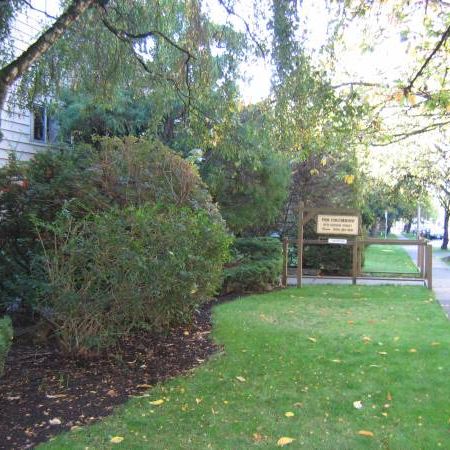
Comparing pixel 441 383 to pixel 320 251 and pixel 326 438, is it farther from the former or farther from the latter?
pixel 320 251

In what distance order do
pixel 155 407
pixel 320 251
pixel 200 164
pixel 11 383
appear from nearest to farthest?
1. pixel 155 407
2. pixel 11 383
3. pixel 200 164
4. pixel 320 251

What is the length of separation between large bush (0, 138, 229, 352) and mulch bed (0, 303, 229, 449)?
0.34 metres

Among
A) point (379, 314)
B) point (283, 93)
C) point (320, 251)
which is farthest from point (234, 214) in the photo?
point (283, 93)

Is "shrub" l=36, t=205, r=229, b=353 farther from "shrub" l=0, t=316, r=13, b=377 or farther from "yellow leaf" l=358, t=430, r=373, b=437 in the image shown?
"yellow leaf" l=358, t=430, r=373, b=437

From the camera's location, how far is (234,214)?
546 inches

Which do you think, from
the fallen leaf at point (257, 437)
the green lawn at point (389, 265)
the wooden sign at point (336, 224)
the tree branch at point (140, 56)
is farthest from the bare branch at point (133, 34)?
the green lawn at point (389, 265)

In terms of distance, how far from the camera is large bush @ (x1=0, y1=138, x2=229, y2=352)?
5.42 metres

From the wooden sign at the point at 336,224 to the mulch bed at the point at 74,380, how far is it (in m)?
6.27

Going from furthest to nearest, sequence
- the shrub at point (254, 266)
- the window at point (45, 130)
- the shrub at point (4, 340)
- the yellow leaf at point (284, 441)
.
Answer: the window at point (45, 130) → the shrub at point (254, 266) → the shrub at point (4, 340) → the yellow leaf at point (284, 441)

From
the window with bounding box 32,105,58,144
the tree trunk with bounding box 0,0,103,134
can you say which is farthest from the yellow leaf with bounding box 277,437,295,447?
the window with bounding box 32,105,58,144

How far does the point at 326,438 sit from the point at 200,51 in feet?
20.3

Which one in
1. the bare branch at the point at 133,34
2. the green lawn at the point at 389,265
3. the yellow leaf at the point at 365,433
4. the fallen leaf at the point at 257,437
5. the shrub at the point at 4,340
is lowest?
the fallen leaf at the point at 257,437

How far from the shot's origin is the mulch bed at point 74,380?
434 cm

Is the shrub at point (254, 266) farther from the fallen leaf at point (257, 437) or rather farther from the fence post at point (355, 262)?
the fallen leaf at point (257, 437)
